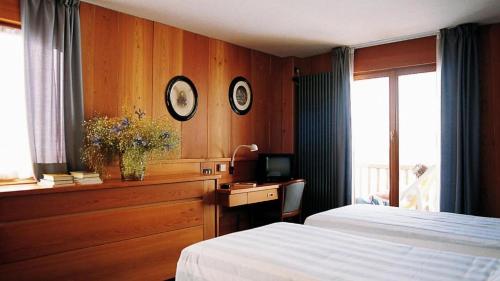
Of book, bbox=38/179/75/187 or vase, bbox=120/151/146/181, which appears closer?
book, bbox=38/179/75/187

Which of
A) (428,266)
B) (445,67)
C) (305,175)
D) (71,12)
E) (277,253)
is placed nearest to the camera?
(428,266)

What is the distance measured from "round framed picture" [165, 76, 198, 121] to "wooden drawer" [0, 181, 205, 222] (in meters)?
0.89

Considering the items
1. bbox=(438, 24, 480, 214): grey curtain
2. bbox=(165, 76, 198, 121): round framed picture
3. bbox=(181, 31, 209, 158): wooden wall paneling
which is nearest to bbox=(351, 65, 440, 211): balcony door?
bbox=(438, 24, 480, 214): grey curtain

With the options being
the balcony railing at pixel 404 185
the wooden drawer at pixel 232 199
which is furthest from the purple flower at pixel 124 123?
the balcony railing at pixel 404 185

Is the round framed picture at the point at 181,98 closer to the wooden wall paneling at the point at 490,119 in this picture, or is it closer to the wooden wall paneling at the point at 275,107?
the wooden wall paneling at the point at 275,107

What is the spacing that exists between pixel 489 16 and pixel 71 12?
150 inches

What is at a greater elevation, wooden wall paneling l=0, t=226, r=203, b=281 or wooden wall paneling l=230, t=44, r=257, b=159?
wooden wall paneling l=230, t=44, r=257, b=159

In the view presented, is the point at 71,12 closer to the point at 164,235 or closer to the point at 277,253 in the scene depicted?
the point at 164,235

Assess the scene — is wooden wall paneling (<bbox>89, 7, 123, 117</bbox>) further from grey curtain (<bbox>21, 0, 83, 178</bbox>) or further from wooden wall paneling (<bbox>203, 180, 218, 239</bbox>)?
wooden wall paneling (<bbox>203, 180, 218, 239</bbox>)

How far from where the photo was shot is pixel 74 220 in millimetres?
2467

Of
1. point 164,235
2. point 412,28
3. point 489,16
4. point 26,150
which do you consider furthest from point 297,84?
point 26,150

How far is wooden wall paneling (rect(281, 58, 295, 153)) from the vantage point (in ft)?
16.2

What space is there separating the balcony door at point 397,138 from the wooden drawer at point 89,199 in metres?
2.36

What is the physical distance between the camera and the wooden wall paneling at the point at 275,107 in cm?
503
